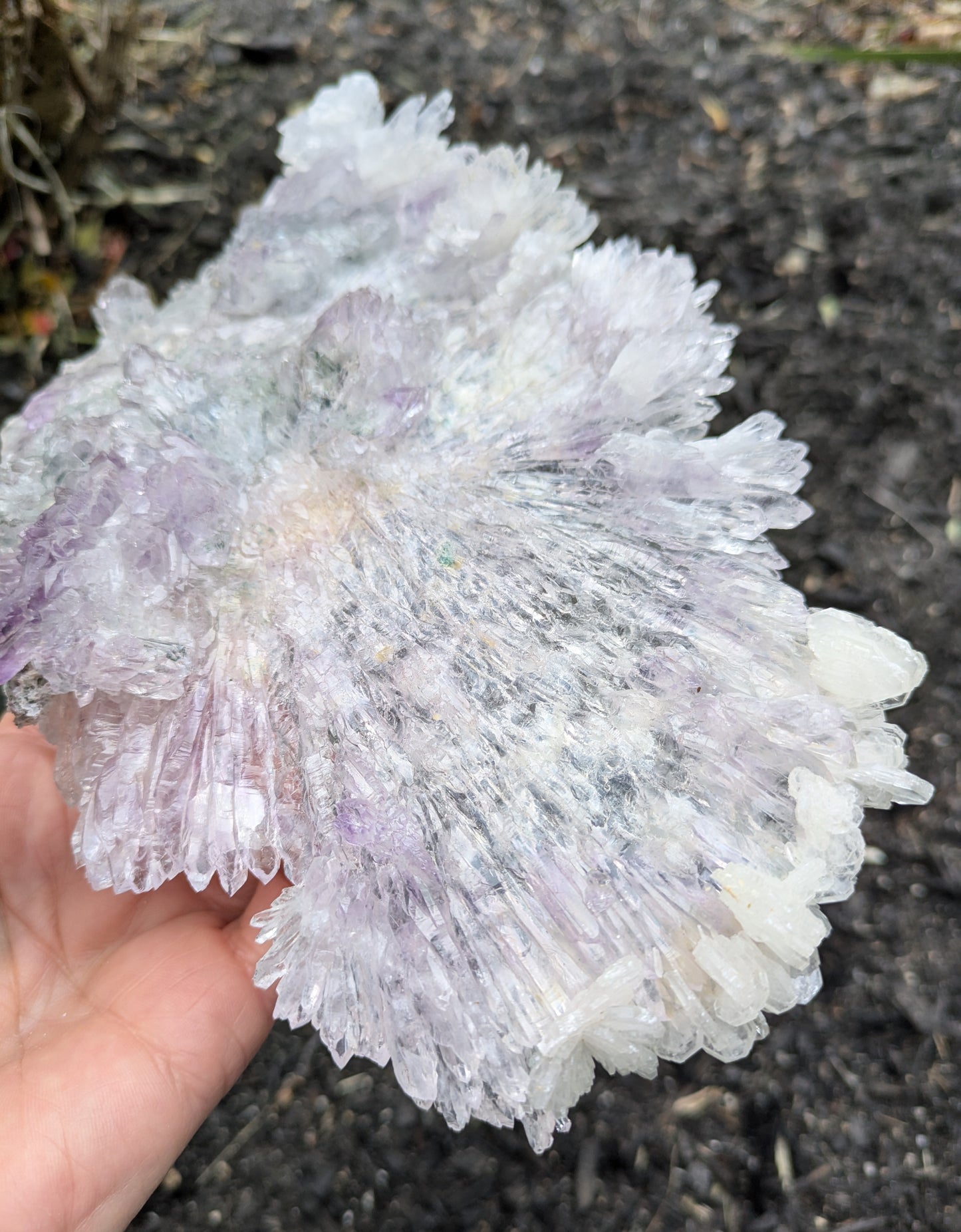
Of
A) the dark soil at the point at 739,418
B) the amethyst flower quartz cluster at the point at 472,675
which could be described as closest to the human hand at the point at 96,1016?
the amethyst flower quartz cluster at the point at 472,675

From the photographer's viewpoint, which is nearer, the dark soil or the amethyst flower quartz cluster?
the amethyst flower quartz cluster

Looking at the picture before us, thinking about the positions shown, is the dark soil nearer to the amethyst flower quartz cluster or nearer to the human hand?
the human hand

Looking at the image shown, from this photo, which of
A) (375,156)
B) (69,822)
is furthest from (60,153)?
(69,822)

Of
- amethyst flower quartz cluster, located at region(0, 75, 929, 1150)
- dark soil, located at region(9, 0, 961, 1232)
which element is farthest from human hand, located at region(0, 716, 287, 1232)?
dark soil, located at region(9, 0, 961, 1232)

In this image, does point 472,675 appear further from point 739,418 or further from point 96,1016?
point 739,418

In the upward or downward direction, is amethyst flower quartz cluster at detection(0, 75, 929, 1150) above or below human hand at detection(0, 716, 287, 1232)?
above

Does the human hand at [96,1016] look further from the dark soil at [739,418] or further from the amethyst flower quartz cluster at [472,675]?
the dark soil at [739,418]

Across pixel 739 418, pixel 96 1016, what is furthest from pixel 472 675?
pixel 739 418
